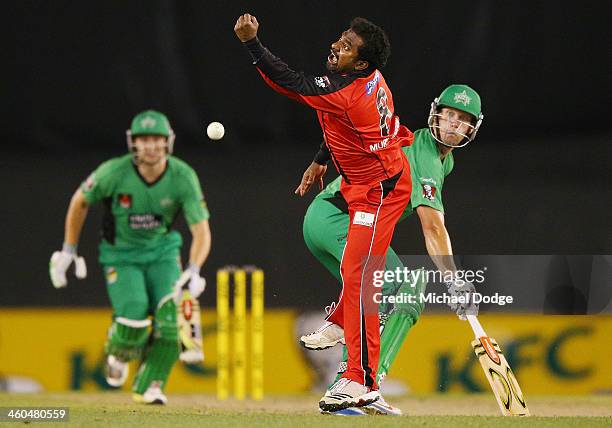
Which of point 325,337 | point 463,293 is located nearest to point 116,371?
point 325,337

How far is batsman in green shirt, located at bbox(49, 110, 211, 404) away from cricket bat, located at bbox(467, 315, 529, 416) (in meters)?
1.64

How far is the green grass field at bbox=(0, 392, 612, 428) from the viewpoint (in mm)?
4020

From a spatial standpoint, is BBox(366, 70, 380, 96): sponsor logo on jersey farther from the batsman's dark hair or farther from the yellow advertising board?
the yellow advertising board

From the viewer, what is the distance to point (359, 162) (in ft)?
14.6

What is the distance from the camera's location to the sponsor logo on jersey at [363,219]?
171 inches

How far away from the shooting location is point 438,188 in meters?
4.98

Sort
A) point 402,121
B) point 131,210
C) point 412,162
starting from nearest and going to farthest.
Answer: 1. point 412,162
2. point 131,210
3. point 402,121

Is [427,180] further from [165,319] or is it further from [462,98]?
Answer: [165,319]

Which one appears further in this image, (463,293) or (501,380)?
(463,293)

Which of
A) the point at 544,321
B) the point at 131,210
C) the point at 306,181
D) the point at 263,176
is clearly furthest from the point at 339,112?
the point at 544,321

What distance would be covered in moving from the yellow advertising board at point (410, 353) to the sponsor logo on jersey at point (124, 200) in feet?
2.86

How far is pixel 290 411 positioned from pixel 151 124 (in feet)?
5.55

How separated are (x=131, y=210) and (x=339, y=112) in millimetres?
1790

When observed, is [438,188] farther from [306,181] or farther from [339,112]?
[339,112]
